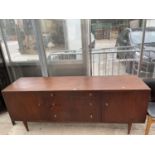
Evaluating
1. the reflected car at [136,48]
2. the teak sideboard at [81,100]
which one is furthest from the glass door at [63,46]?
the reflected car at [136,48]

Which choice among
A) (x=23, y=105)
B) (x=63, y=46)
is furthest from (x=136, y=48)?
(x=23, y=105)

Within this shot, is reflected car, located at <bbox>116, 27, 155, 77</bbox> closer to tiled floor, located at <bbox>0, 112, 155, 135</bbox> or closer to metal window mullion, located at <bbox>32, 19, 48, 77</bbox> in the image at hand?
tiled floor, located at <bbox>0, 112, 155, 135</bbox>

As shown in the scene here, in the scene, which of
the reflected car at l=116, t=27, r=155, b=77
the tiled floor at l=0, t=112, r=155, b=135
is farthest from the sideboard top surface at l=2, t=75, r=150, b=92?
the tiled floor at l=0, t=112, r=155, b=135

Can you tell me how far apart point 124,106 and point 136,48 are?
3.34 ft

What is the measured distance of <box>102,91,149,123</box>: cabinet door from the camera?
5.49ft

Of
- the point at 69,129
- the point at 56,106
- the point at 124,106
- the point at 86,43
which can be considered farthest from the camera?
the point at 86,43

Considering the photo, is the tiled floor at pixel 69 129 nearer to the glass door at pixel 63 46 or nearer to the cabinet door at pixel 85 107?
the cabinet door at pixel 85 107

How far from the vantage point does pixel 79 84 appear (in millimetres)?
1879

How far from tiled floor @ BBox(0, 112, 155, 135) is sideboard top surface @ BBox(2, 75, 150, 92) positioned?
0.66 metres

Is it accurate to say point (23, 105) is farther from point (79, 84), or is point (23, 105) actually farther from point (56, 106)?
point (79, 84)

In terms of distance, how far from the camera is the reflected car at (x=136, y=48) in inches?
83.9

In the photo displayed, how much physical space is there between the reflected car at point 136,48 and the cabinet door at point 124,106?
2.79 ft
